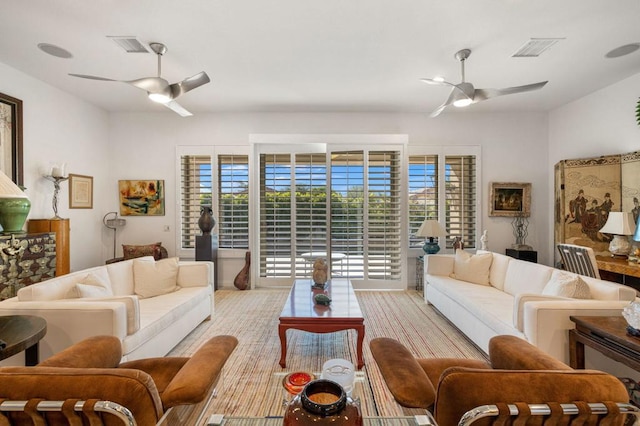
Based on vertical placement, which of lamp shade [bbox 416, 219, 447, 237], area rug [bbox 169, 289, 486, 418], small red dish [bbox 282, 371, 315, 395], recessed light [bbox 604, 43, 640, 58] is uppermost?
recessed light [bbox 604, 43, 640, 58]

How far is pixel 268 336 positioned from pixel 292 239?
7.09 ft

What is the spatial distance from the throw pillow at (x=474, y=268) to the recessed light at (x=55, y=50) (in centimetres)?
527

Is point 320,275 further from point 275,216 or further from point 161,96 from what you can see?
point 161,96

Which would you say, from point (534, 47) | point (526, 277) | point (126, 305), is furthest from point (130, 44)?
point (526, 277)

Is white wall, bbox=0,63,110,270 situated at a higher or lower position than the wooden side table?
higher

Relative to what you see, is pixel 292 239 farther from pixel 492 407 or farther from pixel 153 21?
pixel 492 407

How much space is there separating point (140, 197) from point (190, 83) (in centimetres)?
313

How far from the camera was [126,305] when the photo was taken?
7.55 ft

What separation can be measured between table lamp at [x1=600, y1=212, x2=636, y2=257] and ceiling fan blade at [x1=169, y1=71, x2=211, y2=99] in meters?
5.08

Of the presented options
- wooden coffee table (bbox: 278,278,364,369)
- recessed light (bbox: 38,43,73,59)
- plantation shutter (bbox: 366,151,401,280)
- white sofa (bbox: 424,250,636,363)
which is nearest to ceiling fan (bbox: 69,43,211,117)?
recessed light (bbox: 38,43,73,59)

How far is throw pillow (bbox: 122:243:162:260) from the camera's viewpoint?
4980mm

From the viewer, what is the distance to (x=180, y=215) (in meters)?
5.39

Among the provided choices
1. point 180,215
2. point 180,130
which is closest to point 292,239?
point 180,215

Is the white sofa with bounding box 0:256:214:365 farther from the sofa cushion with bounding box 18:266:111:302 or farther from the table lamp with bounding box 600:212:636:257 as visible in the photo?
the table lamp with bounding box 600:212:636:257
